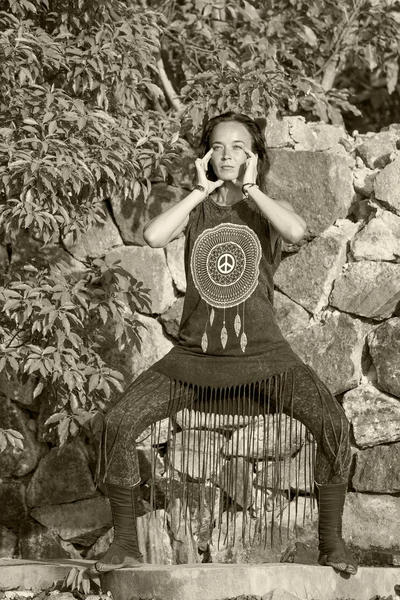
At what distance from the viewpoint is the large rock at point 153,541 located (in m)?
4.71

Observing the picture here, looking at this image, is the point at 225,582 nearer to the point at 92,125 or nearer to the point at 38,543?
the point at 38,543

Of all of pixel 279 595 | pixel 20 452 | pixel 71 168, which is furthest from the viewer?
pixel 20 452

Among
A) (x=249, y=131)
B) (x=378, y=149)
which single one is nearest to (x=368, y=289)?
(x=378, y=149)

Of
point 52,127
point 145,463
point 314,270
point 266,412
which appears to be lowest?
point 145,463

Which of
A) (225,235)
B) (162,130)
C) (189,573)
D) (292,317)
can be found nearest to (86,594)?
(189,573)

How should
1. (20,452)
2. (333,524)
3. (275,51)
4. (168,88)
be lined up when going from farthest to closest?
(168,88) → (275,51) → (20,452) → (333,524)

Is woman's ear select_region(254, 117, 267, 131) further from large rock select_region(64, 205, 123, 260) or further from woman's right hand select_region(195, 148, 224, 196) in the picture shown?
woman's right hand select_region(195, 148, 224, 196)

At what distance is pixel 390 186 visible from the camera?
4.99 m

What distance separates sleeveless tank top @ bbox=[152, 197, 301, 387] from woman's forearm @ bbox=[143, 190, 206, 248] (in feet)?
0.38

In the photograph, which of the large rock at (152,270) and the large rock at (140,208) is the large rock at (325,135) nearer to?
the large rock at (140,208)

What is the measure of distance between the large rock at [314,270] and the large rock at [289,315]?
0.09 feet

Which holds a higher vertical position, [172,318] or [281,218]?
[281,218]

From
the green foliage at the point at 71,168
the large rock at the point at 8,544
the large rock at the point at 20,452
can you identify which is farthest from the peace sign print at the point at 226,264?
the large rock at the point at 8,544

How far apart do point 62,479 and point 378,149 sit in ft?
7.35
